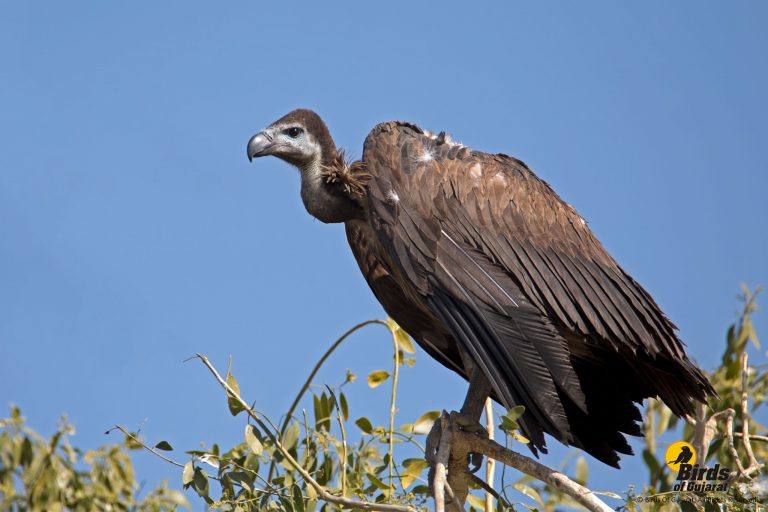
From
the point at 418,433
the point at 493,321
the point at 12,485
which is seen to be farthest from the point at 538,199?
the point at 12,485

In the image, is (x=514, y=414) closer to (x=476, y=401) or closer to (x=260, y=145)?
(x=476, y=401)

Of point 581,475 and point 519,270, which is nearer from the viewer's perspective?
point 519,270

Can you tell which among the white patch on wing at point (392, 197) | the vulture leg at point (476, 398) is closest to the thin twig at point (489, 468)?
the vulture leg at point (476, 398)

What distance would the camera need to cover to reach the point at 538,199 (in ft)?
16.7

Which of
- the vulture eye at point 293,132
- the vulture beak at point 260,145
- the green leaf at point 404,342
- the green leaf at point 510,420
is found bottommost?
the green leaf at point 510,420

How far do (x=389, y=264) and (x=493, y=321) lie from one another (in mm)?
754

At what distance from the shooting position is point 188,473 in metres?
3.84

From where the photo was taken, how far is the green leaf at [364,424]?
4.60m

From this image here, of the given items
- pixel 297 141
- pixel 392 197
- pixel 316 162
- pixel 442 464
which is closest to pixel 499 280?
pixel 392 197

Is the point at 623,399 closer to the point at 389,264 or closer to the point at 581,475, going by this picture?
the point at 581,475

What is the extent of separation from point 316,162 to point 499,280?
47.4 inches

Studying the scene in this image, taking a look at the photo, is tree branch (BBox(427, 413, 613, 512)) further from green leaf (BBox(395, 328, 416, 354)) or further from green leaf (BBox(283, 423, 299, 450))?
green leaf (BBox(283, 423, 299, 450))

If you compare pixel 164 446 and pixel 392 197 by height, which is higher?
pixel 392 197

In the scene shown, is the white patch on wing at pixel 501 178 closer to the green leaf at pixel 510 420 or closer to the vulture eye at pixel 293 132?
the vulture eye at pixel 293 132
